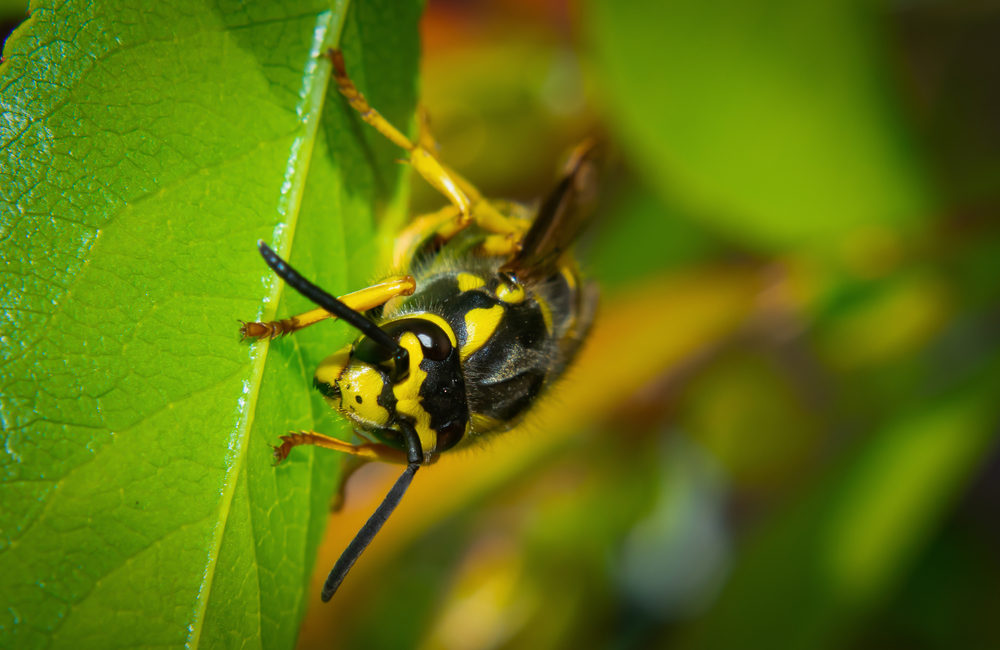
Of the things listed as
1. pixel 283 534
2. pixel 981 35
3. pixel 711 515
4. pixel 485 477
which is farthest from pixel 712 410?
pixel 283 534

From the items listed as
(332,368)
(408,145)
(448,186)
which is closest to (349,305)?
(332,368)

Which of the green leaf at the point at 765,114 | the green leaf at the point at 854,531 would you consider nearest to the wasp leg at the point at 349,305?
the green leaf at the point at 765,114

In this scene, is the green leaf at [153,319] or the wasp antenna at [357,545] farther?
the wasp antenna at [357,545]

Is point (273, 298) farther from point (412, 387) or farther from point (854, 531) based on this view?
point (854, 531)

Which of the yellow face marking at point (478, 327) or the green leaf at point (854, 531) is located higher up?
the yellow face marking at point (478, 327)

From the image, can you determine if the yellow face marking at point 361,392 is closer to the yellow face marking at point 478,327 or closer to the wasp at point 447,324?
the wasp at point 447,324

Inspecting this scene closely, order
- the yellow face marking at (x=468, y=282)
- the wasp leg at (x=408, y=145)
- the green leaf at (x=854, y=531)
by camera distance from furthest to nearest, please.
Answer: the green leaf at (x=854, y=531) < the yellow face marking at (x=468, y=282) < the wasp leg at (x=408, y=145)
